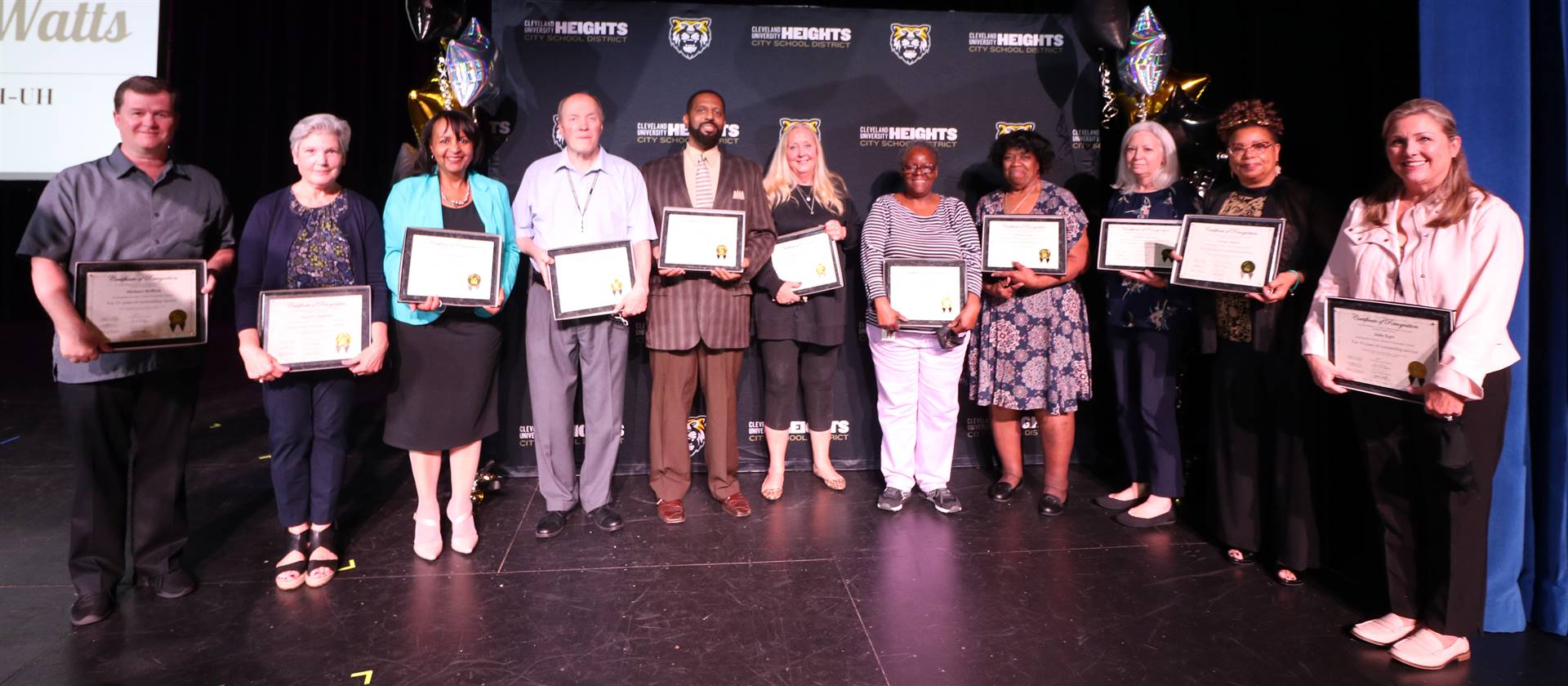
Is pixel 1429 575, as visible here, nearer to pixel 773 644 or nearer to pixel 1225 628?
pixel 1225 628

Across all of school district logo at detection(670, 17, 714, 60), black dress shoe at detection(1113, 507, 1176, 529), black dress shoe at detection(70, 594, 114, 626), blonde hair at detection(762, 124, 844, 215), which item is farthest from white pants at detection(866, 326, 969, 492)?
black dress shoe at detection(70, 594, 114, 626)

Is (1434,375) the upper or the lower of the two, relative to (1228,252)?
lower

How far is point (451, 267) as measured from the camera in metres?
2.87

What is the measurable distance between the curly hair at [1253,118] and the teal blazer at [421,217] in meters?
2.75

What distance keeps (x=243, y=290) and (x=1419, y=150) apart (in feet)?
12.1

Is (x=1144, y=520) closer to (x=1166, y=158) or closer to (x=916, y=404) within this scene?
(x=916, y=404)

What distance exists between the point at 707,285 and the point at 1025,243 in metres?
1.42

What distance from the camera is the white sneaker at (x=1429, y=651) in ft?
7.75

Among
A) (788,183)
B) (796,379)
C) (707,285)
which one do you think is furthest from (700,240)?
(796,379)

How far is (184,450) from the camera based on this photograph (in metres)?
2.82

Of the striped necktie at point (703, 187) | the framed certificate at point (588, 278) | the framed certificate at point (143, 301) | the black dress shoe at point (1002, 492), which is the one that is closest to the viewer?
the framed certificate at point (143, 301)

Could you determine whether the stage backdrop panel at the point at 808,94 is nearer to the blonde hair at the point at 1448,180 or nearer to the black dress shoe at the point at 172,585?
the black dress shoe at the point at 172,585

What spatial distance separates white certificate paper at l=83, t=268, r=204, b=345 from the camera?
2432 mm

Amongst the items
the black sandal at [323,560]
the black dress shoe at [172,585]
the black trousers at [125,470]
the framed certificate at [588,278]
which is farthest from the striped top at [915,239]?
the black dress shoe at [172,585]
